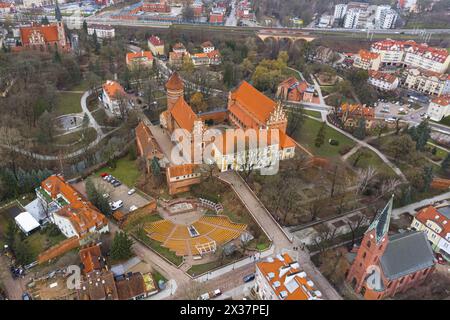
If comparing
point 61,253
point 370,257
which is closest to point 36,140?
point 61,253

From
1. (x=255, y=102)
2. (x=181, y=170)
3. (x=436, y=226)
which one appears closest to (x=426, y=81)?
(x=255, y=102)

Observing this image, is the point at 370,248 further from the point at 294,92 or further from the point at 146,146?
the point at 294,92

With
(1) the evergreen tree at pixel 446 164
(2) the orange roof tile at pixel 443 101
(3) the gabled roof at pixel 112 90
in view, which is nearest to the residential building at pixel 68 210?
(3) the gabled roof at pixel 112 90

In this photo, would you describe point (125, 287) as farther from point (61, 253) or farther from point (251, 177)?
point (251, 177)

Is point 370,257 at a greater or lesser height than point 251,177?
greater

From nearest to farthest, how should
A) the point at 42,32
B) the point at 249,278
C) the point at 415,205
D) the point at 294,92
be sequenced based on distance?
1. the point at 249,278
2. the point at 415,205
3. the point at 294,92
4. the point at 42,32

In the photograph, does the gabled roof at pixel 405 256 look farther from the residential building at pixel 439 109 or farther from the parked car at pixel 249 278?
the residential building at pixel 439 109
